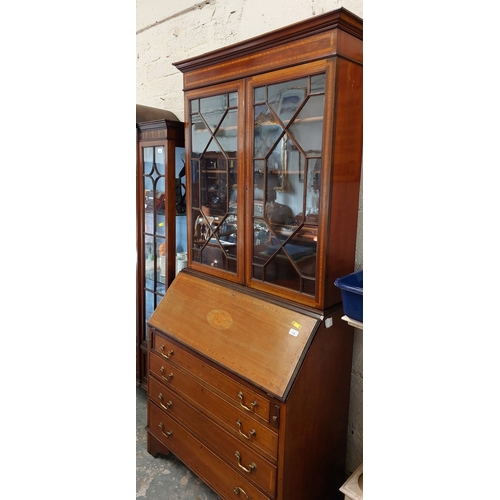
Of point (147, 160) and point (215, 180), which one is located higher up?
point (147, 160)

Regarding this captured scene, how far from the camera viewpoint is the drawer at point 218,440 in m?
1.40

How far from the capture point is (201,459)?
66.5 inches

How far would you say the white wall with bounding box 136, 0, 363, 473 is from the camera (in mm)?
1723

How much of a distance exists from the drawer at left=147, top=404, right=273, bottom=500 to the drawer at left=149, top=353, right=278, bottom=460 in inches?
6.9

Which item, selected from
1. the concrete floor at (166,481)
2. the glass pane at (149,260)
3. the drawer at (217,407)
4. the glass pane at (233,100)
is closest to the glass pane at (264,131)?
the glass pane at (233,100)

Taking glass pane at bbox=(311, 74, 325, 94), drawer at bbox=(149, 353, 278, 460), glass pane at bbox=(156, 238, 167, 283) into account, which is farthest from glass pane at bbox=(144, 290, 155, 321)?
glass pane at bbox=(311, 74, 325, 94)

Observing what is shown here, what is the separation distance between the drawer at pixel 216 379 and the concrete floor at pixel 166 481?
609mm

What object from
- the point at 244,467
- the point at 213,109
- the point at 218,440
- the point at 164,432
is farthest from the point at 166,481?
the point at 213,109

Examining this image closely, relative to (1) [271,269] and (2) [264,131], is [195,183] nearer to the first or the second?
(2) [264,131]

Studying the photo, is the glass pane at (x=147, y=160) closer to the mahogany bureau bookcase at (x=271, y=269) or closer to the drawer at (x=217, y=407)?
the mahogany bureau bookcase at (x=271, y=269)

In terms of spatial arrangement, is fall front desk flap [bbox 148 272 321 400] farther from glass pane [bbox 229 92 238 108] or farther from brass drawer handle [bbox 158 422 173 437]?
glass pane [bbox 229 92 238 108]

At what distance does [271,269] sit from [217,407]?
62 cm

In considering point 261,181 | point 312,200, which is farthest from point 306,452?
point 261,181
